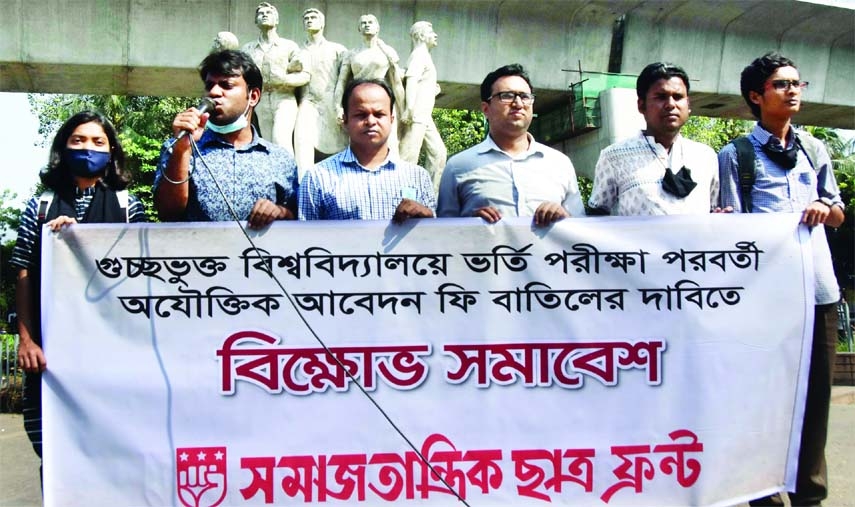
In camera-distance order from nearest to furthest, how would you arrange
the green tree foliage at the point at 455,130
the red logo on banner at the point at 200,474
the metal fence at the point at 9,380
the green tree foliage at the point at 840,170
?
the red logo on banner at the point at 200,474
the metal fence at the point at 9,380
the green tree foliage at the point at 455,130
the green tree foliage at the point at 840,170

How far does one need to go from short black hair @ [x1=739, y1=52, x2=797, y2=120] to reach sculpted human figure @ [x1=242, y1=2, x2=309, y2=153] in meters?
5.13

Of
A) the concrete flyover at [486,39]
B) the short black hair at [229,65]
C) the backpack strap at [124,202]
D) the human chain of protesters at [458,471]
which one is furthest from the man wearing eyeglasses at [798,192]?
the concrete flyover at [486,39]

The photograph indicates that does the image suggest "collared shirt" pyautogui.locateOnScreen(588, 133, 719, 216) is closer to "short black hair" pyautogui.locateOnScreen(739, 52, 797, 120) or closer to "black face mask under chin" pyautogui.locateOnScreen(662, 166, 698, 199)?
"black face mask under chin" pyautogui.locateOnScreen(662, 166, 698, 199)

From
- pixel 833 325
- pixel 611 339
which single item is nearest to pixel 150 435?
pixel 611 339

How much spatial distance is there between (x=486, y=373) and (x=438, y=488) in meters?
Answer: 0.43

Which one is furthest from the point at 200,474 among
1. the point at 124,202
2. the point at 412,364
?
the point at 124,202

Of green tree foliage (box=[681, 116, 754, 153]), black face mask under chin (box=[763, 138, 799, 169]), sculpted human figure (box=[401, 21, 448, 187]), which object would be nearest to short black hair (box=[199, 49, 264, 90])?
black face mask under chin (box=[763, 138, 799, 169])

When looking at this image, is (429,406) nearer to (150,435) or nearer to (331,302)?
(331,302)

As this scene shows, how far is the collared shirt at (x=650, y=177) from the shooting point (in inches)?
128

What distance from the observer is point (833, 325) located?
3.26m

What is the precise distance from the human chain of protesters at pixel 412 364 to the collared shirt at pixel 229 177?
1.66 ft

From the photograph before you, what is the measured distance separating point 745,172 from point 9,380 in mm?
7017

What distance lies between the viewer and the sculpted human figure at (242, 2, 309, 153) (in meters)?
7.85

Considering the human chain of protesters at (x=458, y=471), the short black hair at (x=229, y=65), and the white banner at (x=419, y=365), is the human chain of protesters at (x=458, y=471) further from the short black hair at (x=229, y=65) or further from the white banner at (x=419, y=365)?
the short black hair at (x=229, y=65)
